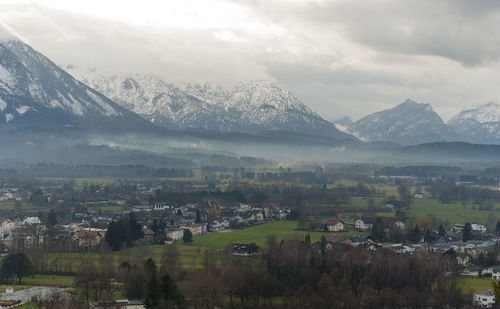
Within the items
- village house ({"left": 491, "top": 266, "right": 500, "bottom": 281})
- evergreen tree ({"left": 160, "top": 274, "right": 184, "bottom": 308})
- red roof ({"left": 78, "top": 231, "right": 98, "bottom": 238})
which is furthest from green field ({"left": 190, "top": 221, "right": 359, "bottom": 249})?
evergreen tree ({"left": 160, "top": 274, "right": 184, "bottom": 308})

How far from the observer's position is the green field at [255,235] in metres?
69.4

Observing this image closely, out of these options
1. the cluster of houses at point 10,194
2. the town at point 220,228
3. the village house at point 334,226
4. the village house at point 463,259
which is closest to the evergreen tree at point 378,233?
the town at point 220,228

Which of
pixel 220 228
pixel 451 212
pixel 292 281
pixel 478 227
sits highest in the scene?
pixel 451 212

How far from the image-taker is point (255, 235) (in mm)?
74500

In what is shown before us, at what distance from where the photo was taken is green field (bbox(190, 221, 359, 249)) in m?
69.4

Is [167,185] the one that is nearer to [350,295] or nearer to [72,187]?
[72,187]

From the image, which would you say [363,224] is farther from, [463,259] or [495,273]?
[495,273]

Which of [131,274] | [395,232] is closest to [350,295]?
[131,274]

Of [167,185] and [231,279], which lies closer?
[231,279]

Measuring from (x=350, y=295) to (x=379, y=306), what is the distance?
1852 mm

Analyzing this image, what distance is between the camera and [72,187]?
132750 mm

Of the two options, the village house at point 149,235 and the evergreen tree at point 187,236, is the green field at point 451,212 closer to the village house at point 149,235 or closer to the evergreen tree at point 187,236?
the evergreen tree at point 187,236

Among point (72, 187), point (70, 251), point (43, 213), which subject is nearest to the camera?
point (70, 251)

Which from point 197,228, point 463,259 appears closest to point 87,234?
point 197,228
